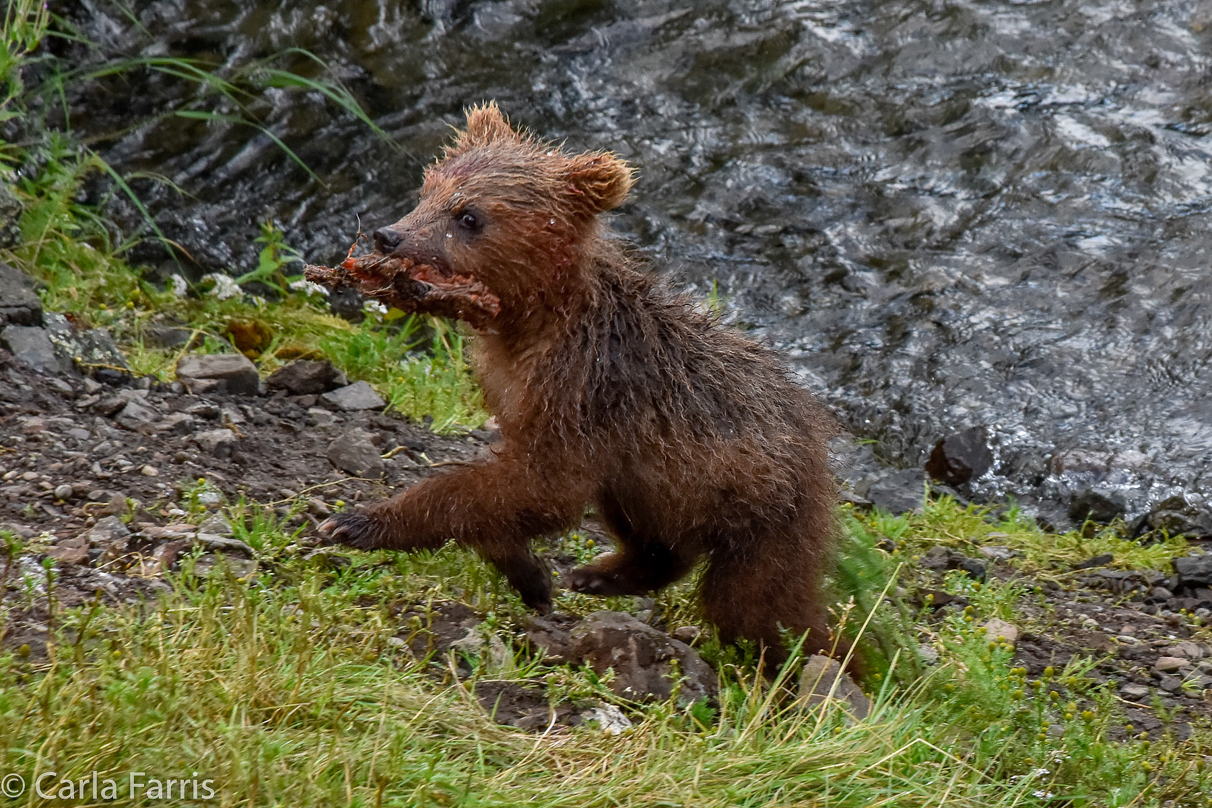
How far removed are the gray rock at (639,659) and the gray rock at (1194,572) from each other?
266 cm

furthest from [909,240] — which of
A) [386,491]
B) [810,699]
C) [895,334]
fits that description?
[810,699]

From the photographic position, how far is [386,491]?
197 inches

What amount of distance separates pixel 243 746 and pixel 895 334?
558 centimetres

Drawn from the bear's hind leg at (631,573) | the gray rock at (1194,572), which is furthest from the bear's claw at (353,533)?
the gray rock at (1194,572)

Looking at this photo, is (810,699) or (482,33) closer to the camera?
(810,699)

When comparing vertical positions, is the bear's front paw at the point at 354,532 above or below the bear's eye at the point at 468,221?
below

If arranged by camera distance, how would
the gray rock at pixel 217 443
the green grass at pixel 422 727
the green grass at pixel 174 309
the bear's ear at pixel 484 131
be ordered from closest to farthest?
the green grass at pixel 422 727
the bear's ear at pixel 484 131
the gray rock at pixel 217 443
the green grass at pixel 174 309

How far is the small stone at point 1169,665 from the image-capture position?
4789 millimetres

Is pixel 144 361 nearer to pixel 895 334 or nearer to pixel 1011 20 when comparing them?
pixel 895 334

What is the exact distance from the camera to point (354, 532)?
3.90 meters

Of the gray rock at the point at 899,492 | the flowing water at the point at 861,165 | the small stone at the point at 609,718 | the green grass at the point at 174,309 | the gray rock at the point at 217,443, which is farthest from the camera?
the flowing water at the point at 861,165

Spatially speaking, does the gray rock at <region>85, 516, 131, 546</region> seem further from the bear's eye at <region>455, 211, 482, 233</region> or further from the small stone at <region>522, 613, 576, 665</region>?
the bear's eye at <region>455, 211, 482, 233</region>

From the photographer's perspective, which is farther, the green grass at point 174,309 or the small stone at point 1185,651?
the green grass at point 174,309

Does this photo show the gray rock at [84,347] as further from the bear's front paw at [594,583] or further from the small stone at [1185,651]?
the small stone at [1185,651]
